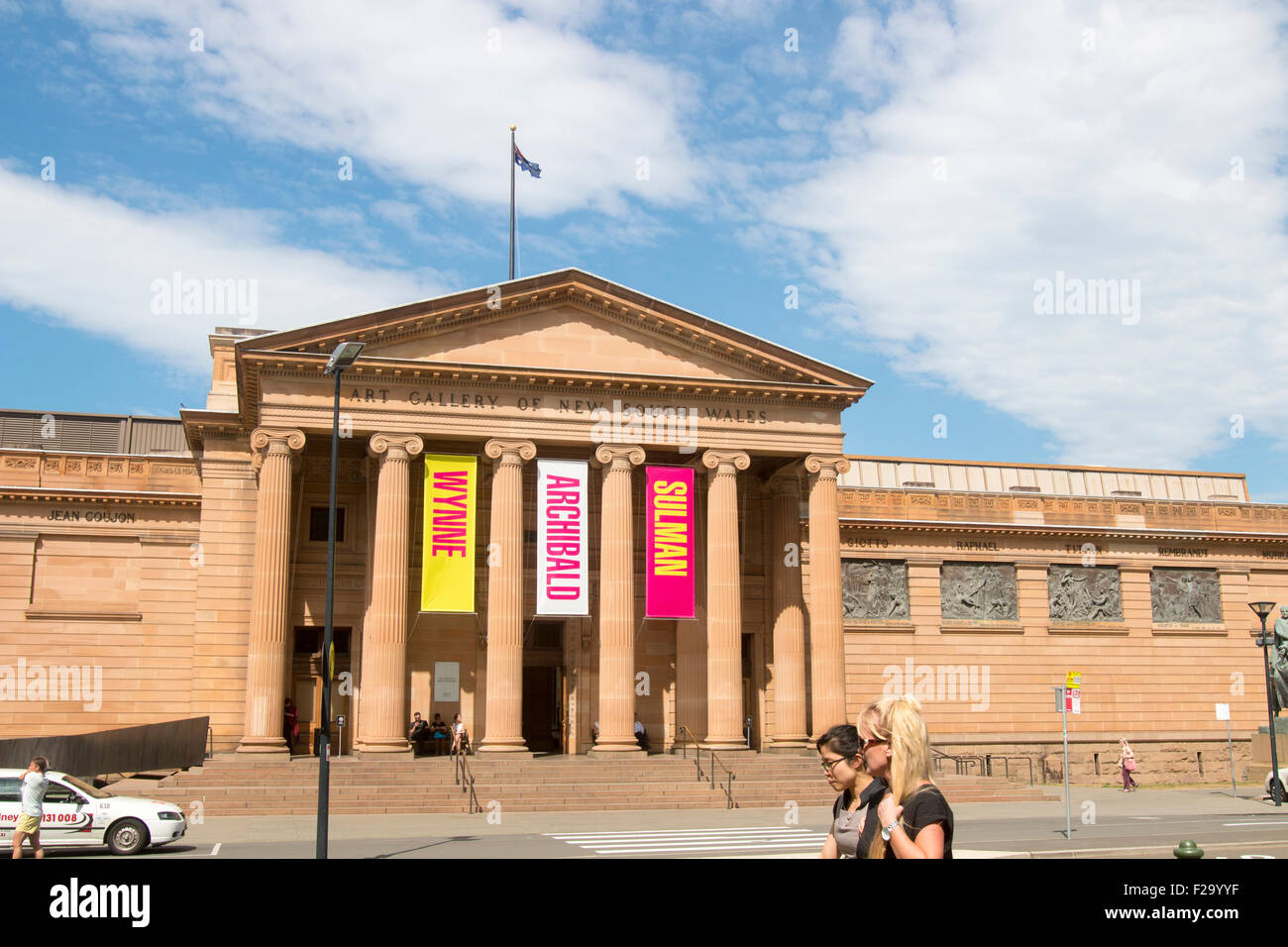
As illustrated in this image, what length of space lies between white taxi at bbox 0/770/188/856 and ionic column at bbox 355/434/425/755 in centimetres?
1268

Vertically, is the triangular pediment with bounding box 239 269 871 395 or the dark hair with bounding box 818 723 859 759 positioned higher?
the triangular pediment with bounding box 239 269 871 395

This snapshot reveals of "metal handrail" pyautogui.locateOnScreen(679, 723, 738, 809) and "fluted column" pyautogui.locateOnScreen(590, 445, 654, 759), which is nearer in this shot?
"metal handrail" pyautogui.locateOnScreen(679, 723, 738, 809)

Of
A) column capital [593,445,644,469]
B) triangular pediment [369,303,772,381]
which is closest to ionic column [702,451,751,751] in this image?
column capital [593,445,644,469]

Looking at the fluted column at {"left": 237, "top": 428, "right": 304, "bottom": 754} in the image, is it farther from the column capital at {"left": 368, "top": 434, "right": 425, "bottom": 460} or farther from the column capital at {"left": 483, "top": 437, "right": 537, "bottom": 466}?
the column capital at {"left": 483, "top": 437, "right": 537, "bottom": 466}

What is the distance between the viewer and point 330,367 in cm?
2291

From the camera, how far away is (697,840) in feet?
81.0

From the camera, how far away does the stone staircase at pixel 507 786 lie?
30375mm

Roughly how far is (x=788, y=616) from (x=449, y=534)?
1205 centimetres

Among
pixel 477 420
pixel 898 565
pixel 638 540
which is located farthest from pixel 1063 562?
pixel 477 420

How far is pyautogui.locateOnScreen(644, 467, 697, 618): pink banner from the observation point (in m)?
36.9

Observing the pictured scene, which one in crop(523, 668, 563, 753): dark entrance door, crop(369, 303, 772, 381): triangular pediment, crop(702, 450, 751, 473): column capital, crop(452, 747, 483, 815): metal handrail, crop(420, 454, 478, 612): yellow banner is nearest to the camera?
crop(452, 747, 483, 815): metal handrail
